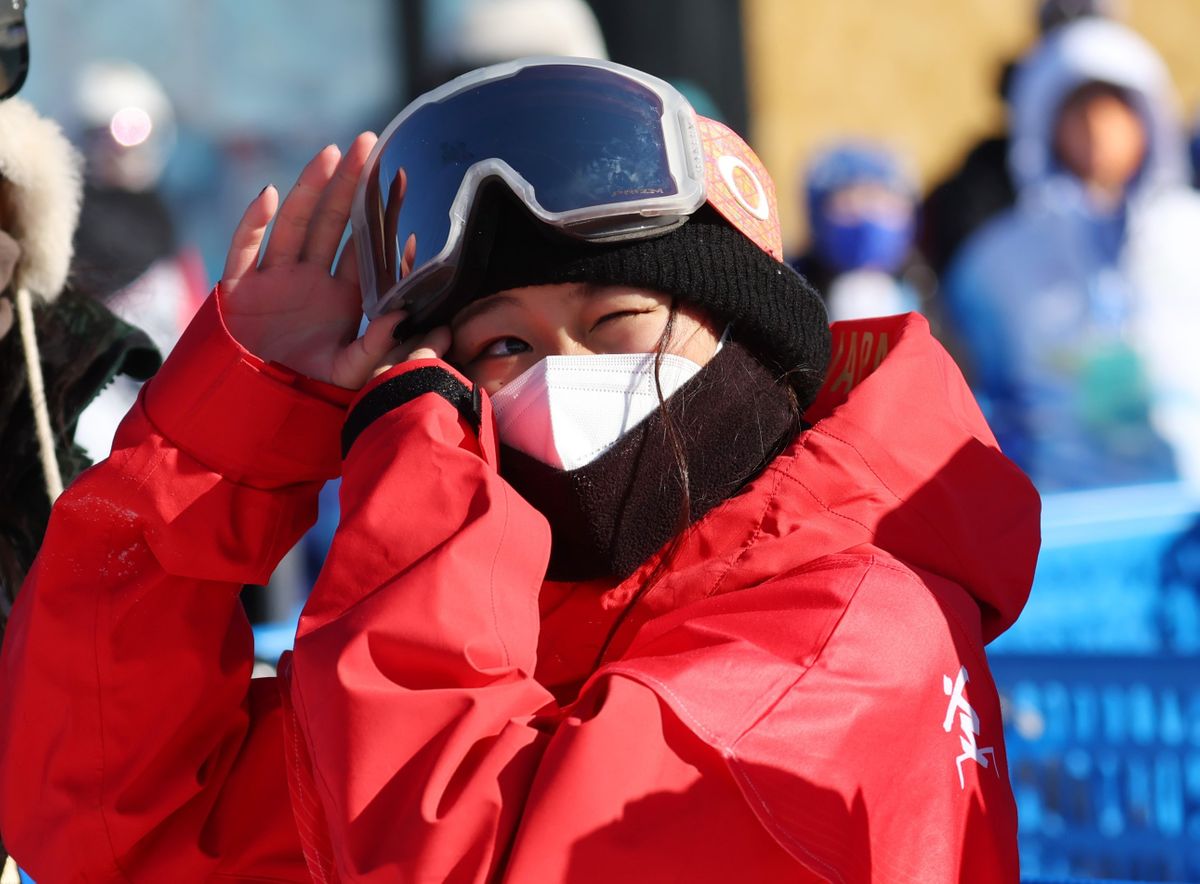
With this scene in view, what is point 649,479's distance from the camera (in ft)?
6.98

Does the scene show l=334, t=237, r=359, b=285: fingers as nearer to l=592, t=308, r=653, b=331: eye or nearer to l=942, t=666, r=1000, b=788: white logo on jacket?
l=592, t=308, r=653, b=331: eye

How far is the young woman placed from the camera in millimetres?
1830

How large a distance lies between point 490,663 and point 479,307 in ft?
1.93

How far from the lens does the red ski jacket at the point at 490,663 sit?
1.81 metres

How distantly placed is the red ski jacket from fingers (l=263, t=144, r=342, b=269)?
166 millimetres

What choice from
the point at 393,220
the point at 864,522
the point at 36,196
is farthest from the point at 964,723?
the point at 36,196

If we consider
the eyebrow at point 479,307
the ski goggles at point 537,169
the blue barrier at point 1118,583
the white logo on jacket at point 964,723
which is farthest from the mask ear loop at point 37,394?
the blue barrier at point 1118,583

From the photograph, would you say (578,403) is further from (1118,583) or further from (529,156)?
(1118,583)

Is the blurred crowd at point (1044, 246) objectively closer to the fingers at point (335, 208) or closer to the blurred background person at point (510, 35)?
the blurred background person at point (510, 35)

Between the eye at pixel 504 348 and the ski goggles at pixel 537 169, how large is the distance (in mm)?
75

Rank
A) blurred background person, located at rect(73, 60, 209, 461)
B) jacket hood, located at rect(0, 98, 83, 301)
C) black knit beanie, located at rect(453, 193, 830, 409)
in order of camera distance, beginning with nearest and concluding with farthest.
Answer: black knit beanie, located at rect(453, 193, 830, 409), jacket hood, located at rect(0, 98, 83, 301), blurred background person, located at rect(73, 60, 209, 461)

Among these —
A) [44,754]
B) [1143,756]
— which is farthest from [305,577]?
[44,754]

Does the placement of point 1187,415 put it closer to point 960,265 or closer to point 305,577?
point 960,265

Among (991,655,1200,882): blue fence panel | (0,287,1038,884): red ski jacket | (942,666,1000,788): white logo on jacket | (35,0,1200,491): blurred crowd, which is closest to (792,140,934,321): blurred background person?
(35,0,1200,491): blurred crowd
